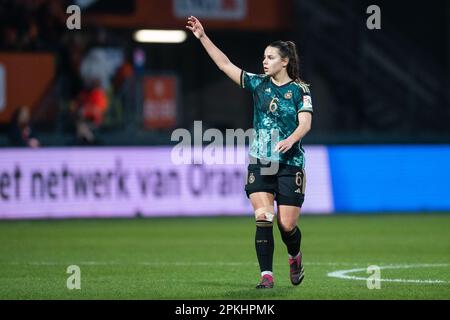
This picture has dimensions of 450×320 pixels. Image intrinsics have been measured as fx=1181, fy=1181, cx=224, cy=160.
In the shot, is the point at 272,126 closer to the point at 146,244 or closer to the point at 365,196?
the point at 146,244

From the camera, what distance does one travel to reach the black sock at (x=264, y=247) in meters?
10.7

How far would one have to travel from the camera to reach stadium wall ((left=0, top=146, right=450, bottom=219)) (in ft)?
71.2

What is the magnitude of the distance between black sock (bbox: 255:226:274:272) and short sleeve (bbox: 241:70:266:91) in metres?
1.31

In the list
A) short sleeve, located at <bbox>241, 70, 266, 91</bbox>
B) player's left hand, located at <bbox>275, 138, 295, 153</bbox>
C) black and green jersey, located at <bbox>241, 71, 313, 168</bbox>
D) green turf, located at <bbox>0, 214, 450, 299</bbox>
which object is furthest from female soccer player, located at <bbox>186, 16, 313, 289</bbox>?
green turf, located at <bbox>0, 214, 450, 299</bbox>

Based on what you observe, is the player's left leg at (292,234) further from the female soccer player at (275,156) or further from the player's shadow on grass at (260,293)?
the player's shadow on grass at (260,293)

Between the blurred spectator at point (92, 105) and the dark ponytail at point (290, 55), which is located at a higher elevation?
the dark ponytail at point (290, 55)

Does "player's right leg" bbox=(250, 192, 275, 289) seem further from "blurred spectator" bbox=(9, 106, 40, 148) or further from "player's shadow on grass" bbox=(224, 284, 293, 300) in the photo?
"blurred spectator" bbox=(9, 106, 40, 148)

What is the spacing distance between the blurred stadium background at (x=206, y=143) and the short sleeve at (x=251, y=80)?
188cm

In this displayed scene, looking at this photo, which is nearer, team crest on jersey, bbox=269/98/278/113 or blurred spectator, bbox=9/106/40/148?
team crest on jersey, bbox=269/98/278/113

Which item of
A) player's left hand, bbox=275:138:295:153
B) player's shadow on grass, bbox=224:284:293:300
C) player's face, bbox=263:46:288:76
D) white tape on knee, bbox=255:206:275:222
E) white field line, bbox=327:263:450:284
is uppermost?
player's face, bbox=263:46:288:76

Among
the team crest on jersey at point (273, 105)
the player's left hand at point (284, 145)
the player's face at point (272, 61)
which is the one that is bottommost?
the player's left hand at point (284, 145)

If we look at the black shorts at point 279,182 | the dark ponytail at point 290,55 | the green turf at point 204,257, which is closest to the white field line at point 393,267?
the green turf at point 204,257

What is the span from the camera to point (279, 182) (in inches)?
423
